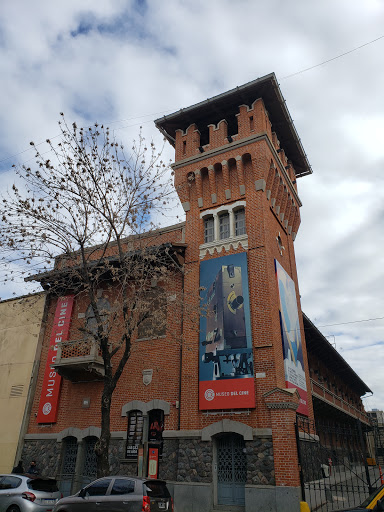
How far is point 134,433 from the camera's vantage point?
53.8ft

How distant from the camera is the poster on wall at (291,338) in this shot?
16.3 metres

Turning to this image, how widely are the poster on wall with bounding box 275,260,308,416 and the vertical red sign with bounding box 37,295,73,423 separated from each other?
10.0 metres

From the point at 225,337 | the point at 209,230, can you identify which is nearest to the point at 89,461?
the point at 225,337

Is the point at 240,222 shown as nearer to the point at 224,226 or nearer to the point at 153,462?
the point at 224,226

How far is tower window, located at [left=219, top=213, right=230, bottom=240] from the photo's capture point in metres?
18.4

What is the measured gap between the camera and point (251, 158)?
61.8ft

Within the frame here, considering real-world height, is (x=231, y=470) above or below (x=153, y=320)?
below

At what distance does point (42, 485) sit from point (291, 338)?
36.5 feet

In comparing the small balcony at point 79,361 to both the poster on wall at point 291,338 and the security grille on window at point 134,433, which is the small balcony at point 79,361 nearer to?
the security grille on window at point 134,433

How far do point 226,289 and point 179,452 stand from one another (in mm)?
6521

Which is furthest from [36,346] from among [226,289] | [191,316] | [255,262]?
[255,262]

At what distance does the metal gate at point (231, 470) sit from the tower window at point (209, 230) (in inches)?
337

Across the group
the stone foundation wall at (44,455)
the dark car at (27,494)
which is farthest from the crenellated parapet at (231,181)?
the dark car at (27,494)

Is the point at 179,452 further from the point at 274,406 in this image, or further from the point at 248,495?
the point at 274,406
